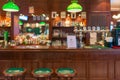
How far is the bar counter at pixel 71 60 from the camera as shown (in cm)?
466

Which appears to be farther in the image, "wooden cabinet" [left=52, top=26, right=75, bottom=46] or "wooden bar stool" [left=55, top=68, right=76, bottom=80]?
"wooden cabinet" [left=52, top=26, right=75, bottom=46]

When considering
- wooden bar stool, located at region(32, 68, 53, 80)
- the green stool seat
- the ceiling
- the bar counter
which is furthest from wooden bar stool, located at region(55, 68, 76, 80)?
the ceiling

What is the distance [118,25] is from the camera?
4938 millimetres

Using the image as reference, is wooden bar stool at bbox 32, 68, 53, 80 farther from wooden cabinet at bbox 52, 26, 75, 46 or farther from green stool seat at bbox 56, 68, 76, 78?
wooden cabinet at bbox 52, 26, 75, 46

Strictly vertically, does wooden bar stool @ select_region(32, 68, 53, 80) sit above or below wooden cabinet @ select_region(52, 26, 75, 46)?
below

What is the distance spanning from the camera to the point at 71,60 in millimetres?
4707

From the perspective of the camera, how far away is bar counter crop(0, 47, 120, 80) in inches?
184

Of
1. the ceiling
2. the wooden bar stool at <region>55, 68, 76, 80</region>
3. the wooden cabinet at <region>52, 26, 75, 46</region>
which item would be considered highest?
the ceiling

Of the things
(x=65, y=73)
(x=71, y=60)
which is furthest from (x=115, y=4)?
(x=65, y=73)

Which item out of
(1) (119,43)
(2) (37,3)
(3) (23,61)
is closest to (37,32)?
(2) (37,3)

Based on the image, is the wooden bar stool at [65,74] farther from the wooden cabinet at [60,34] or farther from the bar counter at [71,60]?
the wooden cabinet at [60,34]

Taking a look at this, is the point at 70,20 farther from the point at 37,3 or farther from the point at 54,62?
the point at 54,62

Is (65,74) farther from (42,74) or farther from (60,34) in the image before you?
(60,34)

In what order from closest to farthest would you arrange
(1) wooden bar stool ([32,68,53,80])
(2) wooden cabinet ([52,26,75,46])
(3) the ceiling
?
(1) wooden bar stool ([32,68,53,80]) < (2) wooden cabinet ([52,26,75,46]) < (3) the ceiling
